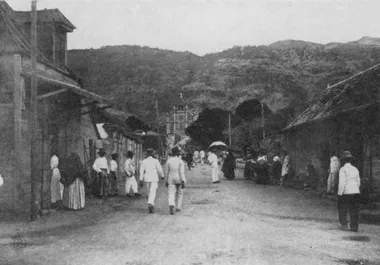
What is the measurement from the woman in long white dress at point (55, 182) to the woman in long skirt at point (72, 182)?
0.36m

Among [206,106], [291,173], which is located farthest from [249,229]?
[206,106]

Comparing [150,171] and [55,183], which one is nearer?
[150,171]

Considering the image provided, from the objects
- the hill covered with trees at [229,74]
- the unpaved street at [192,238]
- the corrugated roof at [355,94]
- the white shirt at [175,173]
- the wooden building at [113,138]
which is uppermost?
the hill covered with trees at [229,74]

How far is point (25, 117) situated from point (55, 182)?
7.47 feet

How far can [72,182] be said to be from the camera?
12797 mm

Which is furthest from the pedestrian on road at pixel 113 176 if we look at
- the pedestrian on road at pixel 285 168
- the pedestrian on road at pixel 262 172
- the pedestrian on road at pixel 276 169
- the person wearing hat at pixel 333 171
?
the pedestrian on road at pixel 276 169

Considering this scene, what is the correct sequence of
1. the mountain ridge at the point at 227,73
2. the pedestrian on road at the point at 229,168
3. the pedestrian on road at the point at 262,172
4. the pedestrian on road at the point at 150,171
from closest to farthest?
the pedestrian on road at the point at 150,171 → the pedestrian on road at the point at 262,172 → the pedestrian on road at the point at 229,168 → the mountain ridge at the point at 227,73

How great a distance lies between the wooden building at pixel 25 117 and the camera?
11562 millimetres

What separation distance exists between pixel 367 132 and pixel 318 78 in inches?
2390

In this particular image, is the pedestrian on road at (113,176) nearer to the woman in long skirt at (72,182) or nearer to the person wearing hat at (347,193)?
the woman in long skirt at (72,182)

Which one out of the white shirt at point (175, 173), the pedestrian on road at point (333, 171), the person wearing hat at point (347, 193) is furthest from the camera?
the pedestrian on road at point (333, 171)

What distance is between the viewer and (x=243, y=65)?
82125mm

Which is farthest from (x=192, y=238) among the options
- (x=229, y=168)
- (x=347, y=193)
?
(x=229, y=168)

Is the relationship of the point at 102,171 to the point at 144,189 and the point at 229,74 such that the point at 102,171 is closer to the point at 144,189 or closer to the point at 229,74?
the point at 144,189
